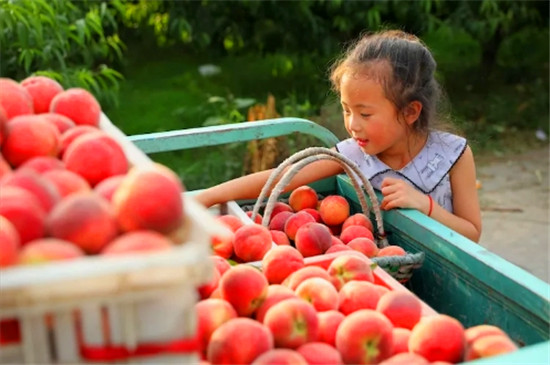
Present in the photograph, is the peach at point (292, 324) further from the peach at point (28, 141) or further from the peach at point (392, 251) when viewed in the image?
the peach at point (392, 251)

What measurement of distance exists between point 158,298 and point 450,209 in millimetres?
1609

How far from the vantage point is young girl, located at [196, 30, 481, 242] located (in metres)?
2.28

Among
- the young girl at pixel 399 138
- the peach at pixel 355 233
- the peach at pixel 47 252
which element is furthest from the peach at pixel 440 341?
the young girl at pixel 399 138

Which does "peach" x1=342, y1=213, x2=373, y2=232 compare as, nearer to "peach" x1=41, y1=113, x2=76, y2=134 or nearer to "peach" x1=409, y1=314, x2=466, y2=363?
"peach" x1=409, y1=314, x2=466, y2=363

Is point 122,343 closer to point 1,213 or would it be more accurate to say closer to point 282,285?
point 1,213

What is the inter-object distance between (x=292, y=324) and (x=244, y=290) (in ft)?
0.47

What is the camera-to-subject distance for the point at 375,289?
5.11 ft

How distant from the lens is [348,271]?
1648 millimetres

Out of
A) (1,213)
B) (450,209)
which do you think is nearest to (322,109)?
(450,209)

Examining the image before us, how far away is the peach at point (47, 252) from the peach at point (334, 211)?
1391 millimetres

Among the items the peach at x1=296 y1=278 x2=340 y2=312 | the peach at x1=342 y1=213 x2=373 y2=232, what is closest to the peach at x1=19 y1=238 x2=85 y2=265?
the peach at x1=296 y1=278 x2=340 y2=312

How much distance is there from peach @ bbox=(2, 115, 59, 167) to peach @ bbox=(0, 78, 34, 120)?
0.10 meters

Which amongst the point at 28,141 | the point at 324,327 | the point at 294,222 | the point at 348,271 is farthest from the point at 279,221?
the point at 28,141

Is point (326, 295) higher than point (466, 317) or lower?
higher
